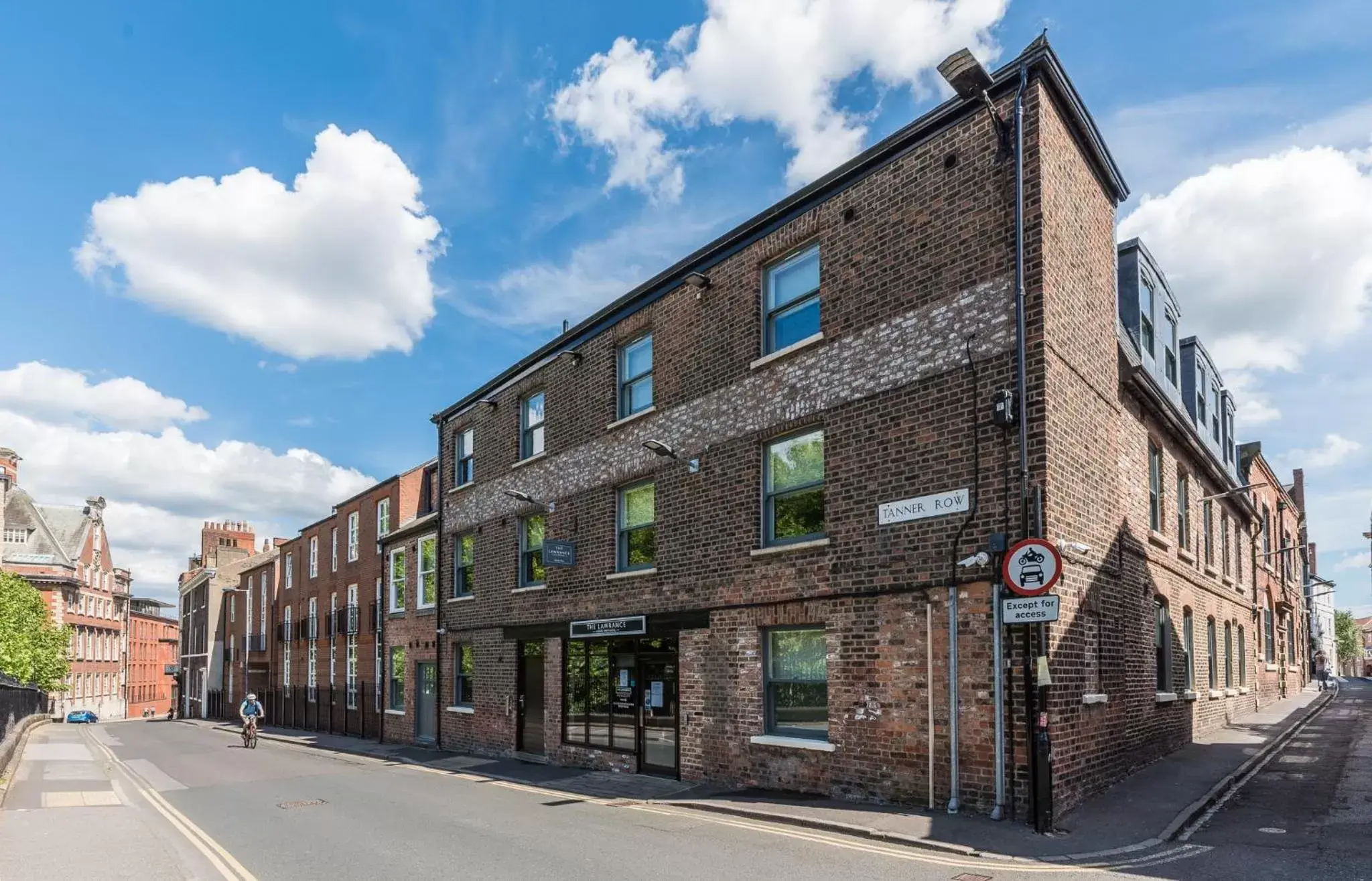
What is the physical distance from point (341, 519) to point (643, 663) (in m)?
22.1

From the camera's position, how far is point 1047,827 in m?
9.51

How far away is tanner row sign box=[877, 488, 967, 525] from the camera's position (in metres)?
11.2

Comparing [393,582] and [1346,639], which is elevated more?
[393,582]

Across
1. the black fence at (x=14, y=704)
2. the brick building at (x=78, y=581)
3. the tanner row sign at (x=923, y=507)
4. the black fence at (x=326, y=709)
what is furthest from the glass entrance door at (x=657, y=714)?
the brick building at (x=78, y=581)

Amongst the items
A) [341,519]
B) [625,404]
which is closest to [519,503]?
[625,404]

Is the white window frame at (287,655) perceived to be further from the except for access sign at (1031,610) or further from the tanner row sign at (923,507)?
the except for access sign at (1031,610)

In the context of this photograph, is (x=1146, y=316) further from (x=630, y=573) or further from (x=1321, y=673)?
(x=1321, y=673)

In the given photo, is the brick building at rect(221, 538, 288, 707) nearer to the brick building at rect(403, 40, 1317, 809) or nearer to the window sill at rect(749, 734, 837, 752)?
the brick building at rect(403, 40, 1317, 809)

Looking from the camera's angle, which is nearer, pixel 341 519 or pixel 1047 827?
pixel 1047 827

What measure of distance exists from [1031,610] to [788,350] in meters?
5.57

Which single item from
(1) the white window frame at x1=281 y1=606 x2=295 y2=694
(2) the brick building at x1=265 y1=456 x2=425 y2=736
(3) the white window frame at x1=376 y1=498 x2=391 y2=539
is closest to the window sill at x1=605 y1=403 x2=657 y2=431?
(2) the brick building at x1=265 y1=456 x2=425 y2=736

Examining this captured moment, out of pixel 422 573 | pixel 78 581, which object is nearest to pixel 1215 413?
pixel 422 573

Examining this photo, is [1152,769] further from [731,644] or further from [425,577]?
[425,577]

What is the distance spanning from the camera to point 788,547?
13336mm
